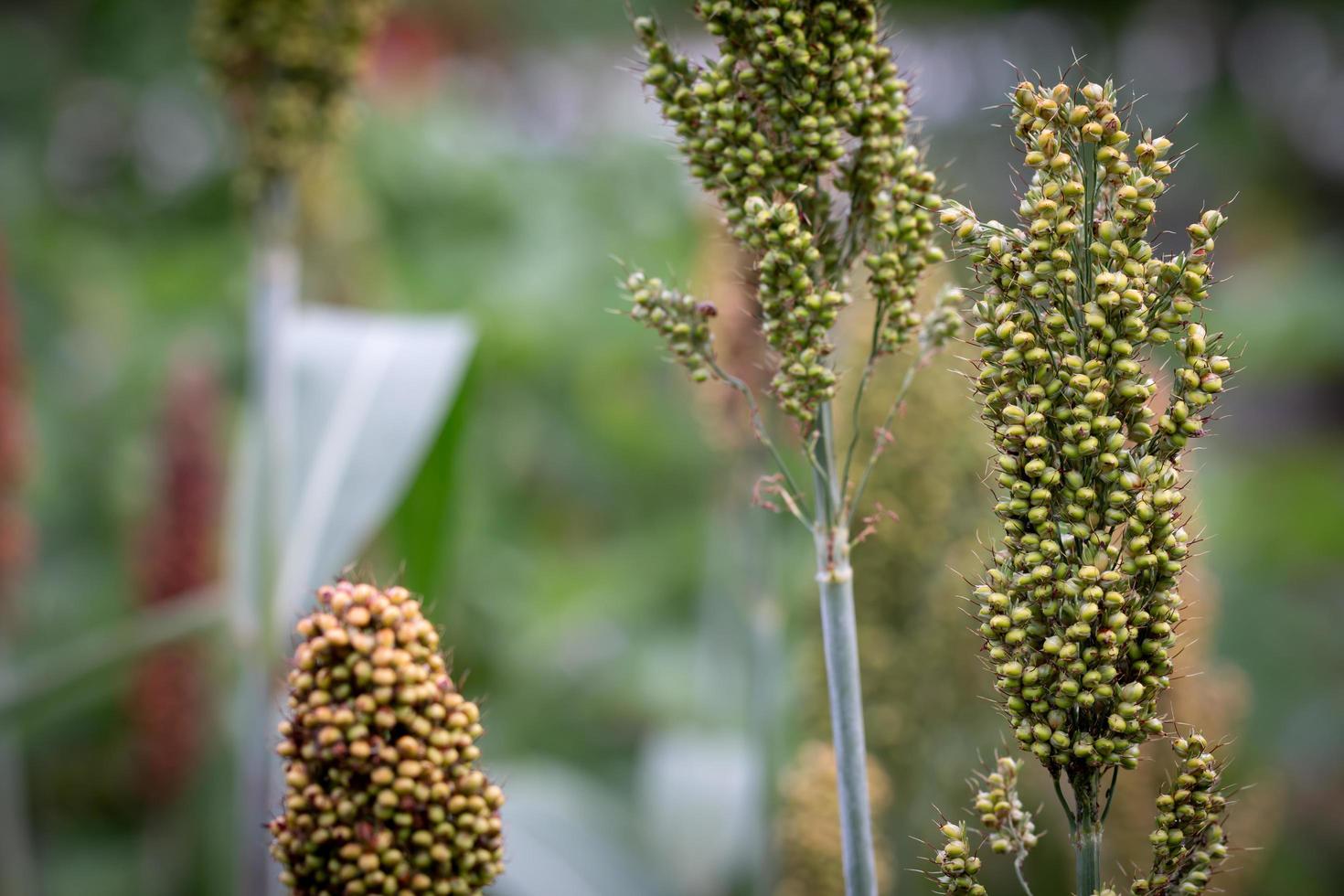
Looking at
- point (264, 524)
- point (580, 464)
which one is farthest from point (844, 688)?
point (580, 464)

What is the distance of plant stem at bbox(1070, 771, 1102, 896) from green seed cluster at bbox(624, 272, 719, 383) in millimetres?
732

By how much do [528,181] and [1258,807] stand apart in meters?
5.75

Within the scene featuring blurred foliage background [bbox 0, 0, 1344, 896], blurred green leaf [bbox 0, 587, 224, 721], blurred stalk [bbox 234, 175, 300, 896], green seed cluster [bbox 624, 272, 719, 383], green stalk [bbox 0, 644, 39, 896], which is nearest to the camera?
green seed cluster [bbox 624, 272, 719, 383]

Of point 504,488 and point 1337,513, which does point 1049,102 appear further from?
point 1337,513

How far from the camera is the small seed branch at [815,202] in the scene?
1.37 metres

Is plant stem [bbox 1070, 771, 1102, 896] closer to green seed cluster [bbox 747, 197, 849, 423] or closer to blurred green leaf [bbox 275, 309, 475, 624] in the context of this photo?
green seed cluster [bbox 747, 197, 849, 423]

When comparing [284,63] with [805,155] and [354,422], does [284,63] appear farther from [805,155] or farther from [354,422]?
[805,155]

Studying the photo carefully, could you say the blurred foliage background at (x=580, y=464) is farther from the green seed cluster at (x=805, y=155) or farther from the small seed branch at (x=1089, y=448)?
the small seed branch at (x=1089, y=448)

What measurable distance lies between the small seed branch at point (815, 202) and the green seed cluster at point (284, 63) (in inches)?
65.0

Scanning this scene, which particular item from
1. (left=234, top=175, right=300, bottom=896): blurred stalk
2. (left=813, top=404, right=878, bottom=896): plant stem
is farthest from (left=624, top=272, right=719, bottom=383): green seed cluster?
(left=234, top=175, right=300, bottom=896): blurred stalk

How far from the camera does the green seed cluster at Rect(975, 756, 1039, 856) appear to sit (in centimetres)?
131

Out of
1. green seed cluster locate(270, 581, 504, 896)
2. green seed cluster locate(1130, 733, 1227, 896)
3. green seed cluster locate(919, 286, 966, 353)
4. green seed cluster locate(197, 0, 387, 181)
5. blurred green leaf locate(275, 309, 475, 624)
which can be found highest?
green seed cluster locate(197, 0, 387, 181)

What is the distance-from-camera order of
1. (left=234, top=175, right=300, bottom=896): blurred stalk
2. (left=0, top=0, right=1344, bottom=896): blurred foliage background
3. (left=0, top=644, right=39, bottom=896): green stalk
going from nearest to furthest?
(left=234, top=175, right=300, bottom=896): blurred stalk < (left=0, top=0, right=1344, bottom=896): blurred foliage background < (left=0, top=644, right=39, bottom=896): green stalk

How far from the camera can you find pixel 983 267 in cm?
133
